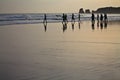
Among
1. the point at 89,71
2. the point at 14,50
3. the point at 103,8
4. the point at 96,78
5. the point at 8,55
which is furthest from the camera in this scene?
the point at 103,8

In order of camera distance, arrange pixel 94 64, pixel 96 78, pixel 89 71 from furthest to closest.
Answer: pixel 94 64 < pixel 89 71 < pixel 96 78

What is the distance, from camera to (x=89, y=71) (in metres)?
14.7

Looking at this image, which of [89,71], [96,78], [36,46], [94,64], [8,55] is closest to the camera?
[96,78]

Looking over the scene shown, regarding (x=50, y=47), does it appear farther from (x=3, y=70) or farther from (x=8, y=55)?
(x=3, y=70)

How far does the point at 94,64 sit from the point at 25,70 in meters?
3.01

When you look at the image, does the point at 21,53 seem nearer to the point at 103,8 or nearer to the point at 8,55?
the point at 8,55

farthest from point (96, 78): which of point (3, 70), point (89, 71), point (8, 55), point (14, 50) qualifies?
point (14, 50)

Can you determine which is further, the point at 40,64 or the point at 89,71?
the point at 40,64

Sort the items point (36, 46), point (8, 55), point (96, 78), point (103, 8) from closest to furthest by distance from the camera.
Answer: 1. point (96, 78)
2. point (8, 55)
3. point (36, 46)
4. point (103, 8)

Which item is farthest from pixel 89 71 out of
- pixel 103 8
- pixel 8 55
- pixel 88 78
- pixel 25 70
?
pixel 103 8

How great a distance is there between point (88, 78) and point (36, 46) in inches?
405

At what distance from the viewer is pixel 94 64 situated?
1628cm

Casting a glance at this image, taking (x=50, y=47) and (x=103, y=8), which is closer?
(x=50, y=47)

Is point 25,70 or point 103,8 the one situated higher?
point 25,70
